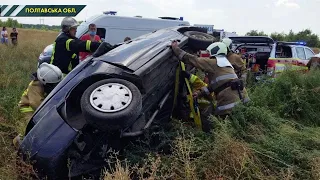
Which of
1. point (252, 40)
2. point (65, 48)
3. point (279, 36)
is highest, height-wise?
point (65, 48)

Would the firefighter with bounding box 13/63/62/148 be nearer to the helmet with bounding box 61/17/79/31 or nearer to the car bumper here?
the car bumper

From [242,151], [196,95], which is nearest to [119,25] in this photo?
[196,95]

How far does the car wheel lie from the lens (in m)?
2.84

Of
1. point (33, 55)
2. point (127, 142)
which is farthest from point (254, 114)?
point (33, 55)

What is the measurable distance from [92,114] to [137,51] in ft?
3.93

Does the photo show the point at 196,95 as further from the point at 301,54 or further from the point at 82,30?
the point at 301,54

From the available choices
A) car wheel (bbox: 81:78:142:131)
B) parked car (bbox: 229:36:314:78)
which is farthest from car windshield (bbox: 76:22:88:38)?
car wheel (bbox: 81:78:142:131)

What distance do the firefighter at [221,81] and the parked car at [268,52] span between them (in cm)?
588

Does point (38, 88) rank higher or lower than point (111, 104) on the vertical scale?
lower

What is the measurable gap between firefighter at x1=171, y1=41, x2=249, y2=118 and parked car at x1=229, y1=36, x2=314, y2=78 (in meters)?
5.88

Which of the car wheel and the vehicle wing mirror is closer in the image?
the car wheel

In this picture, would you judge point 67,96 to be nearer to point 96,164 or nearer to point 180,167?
point 96,164

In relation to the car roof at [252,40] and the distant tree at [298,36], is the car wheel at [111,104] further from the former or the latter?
the distant tree at [298,36]

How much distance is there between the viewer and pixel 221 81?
14.9 ft
